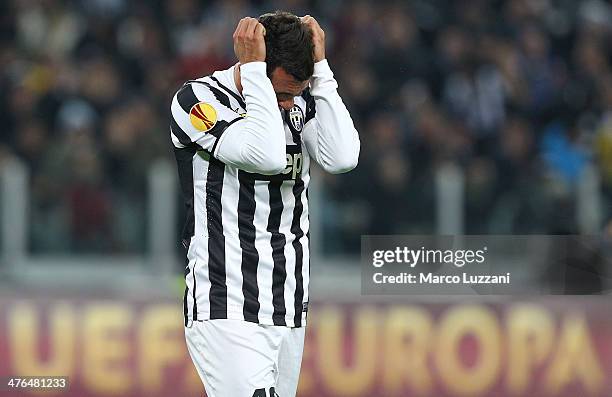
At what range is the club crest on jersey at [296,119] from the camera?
3840 mm

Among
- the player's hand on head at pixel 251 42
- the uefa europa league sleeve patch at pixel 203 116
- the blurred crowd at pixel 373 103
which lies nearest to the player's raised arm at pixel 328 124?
the player's hand on head at pixel 251 42

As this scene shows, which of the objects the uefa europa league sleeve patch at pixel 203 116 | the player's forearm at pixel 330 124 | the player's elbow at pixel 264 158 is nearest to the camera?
the player's elbow at pixel 264 158

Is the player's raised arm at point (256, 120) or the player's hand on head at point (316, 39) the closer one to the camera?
the player's raised arm at point (256, 120)

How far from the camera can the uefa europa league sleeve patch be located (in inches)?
145

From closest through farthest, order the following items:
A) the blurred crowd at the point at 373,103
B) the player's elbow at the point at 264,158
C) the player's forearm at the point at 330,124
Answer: the player's elbow at the point at 264,158 < the player's forearm at the point at 330,124 < the blurred crowd at the point at 373,103

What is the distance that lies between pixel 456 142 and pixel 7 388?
2.92m

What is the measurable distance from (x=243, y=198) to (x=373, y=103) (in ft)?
9.38

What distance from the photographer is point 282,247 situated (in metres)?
3.79

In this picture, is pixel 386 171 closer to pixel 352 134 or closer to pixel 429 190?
pixel 429 190

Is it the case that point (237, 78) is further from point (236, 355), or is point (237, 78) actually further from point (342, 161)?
point (236, 355)

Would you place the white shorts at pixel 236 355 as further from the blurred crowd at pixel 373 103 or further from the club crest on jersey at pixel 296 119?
the blurred crowd at pixel 373 103

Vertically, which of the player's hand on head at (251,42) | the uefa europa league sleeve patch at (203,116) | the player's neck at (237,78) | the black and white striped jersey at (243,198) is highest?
the player's hand on head at (251,42)

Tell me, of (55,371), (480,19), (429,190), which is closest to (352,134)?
(55,371)

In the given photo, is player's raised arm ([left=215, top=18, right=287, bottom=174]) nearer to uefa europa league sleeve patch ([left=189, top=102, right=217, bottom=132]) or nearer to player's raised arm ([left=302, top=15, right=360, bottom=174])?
uefa europa league sleeve patch ([left=189, top=102, right=217, bottom=132])
